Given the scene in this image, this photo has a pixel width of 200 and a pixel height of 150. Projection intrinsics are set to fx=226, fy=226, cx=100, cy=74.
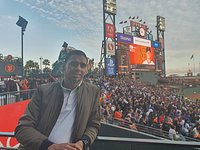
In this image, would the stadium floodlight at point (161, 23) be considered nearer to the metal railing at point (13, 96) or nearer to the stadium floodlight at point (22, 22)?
the stadium floodlight at point (22, 22)

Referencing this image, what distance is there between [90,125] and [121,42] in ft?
92.9

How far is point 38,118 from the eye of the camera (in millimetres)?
1490

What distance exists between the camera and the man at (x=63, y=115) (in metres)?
1.41

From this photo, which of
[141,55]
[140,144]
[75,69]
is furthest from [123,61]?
[75,69]

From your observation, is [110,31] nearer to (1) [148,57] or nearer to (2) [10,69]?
(1) [148,57]

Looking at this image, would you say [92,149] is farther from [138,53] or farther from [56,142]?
[138,53]

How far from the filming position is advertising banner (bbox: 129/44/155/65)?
102 feet

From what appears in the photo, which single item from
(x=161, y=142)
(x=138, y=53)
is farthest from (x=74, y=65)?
(x=138, y=53)

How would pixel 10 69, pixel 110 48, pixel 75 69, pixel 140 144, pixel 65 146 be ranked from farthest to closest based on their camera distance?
pixel 110 48 < pixel 10 69 < pixel 140 144 < pixel 75 69 < pixel 65 146

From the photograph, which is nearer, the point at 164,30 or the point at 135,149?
the point at 135,149

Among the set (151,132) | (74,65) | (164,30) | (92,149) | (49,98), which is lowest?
(151,132)

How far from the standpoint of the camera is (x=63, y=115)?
1.53 m

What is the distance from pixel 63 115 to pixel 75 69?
33 cm

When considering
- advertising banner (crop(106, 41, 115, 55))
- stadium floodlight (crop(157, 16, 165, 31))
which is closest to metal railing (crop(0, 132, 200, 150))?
advertising banner (crop(106, 41, 115, 55))
